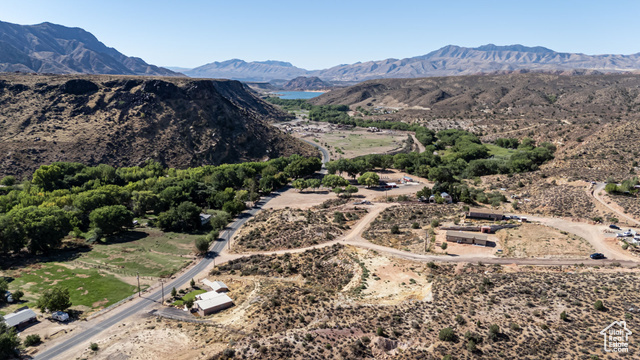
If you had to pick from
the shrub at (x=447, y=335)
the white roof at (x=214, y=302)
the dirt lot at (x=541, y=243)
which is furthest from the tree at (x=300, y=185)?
the shrub at (x=447, y=335)

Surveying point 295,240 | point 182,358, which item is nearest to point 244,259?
point 295,240

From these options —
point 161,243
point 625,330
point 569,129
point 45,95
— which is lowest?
point 161,243

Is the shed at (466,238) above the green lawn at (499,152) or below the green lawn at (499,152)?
below

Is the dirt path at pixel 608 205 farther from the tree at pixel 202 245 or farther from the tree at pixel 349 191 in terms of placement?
the tree at pixel 202 245

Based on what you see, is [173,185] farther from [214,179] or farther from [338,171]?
[338,171]

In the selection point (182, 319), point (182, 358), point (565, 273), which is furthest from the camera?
point (565, 273)

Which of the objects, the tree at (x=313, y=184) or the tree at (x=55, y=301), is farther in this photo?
the tree at (x=313, y=184)
